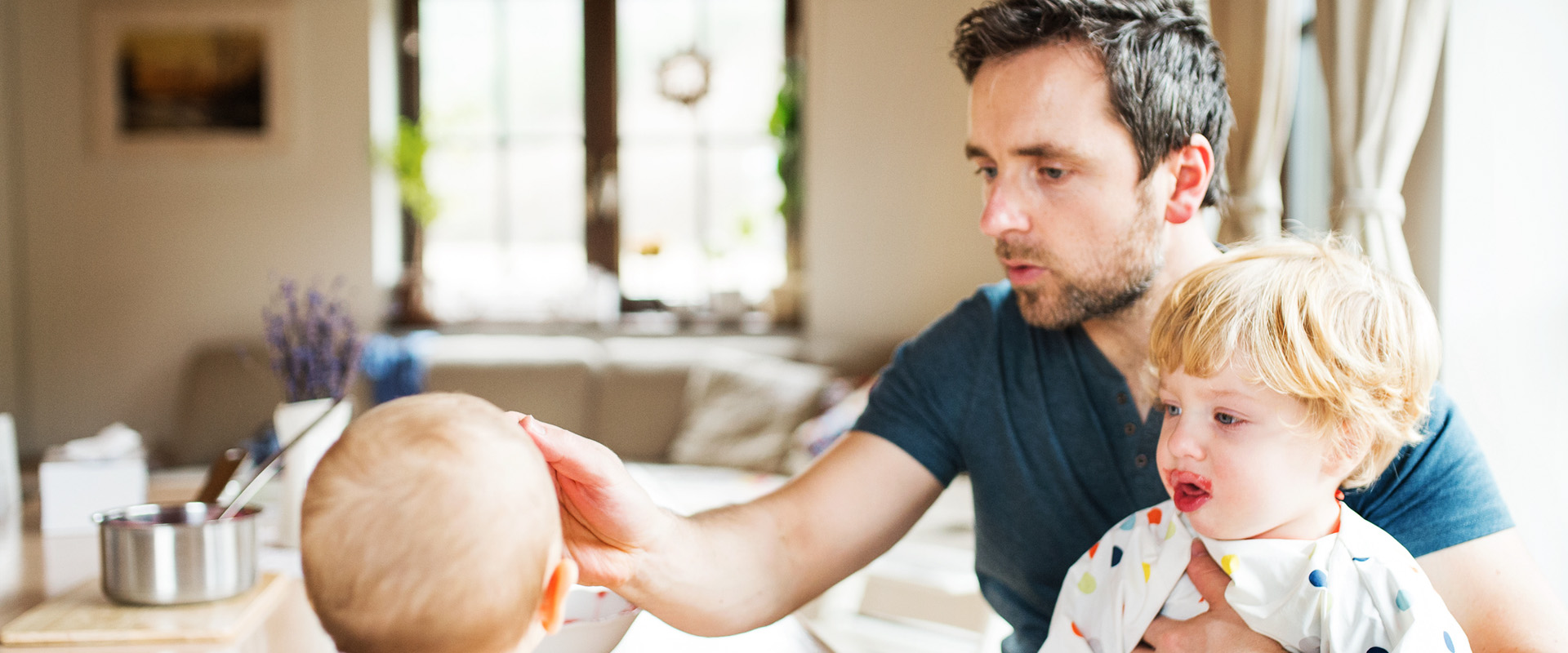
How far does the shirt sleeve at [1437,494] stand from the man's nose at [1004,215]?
0.46 meters

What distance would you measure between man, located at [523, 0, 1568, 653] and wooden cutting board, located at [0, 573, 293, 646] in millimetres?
457

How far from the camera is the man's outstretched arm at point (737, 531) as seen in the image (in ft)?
3.21

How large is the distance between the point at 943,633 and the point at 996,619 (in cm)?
22

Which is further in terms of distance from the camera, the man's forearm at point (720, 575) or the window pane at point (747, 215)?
the window pane at point (747, 215)

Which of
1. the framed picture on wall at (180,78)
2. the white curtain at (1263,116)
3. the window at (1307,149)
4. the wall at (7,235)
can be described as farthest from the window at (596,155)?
the white curtain at (1263,116)

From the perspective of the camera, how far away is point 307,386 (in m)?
1.72


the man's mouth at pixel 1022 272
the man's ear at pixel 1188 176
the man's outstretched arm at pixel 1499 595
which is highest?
the man's ear at pixel 1188 176

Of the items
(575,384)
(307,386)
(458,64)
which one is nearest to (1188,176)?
(307,386)

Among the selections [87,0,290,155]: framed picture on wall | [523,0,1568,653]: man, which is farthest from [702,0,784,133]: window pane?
[523,0,1568,653]: man

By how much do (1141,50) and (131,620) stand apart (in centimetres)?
131

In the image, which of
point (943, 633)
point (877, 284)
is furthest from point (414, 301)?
point (943, 633)

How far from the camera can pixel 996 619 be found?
214cm

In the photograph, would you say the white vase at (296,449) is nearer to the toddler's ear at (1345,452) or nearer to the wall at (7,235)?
the toddler's ear at (1345,452)

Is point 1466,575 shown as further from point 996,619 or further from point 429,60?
point 429,60
